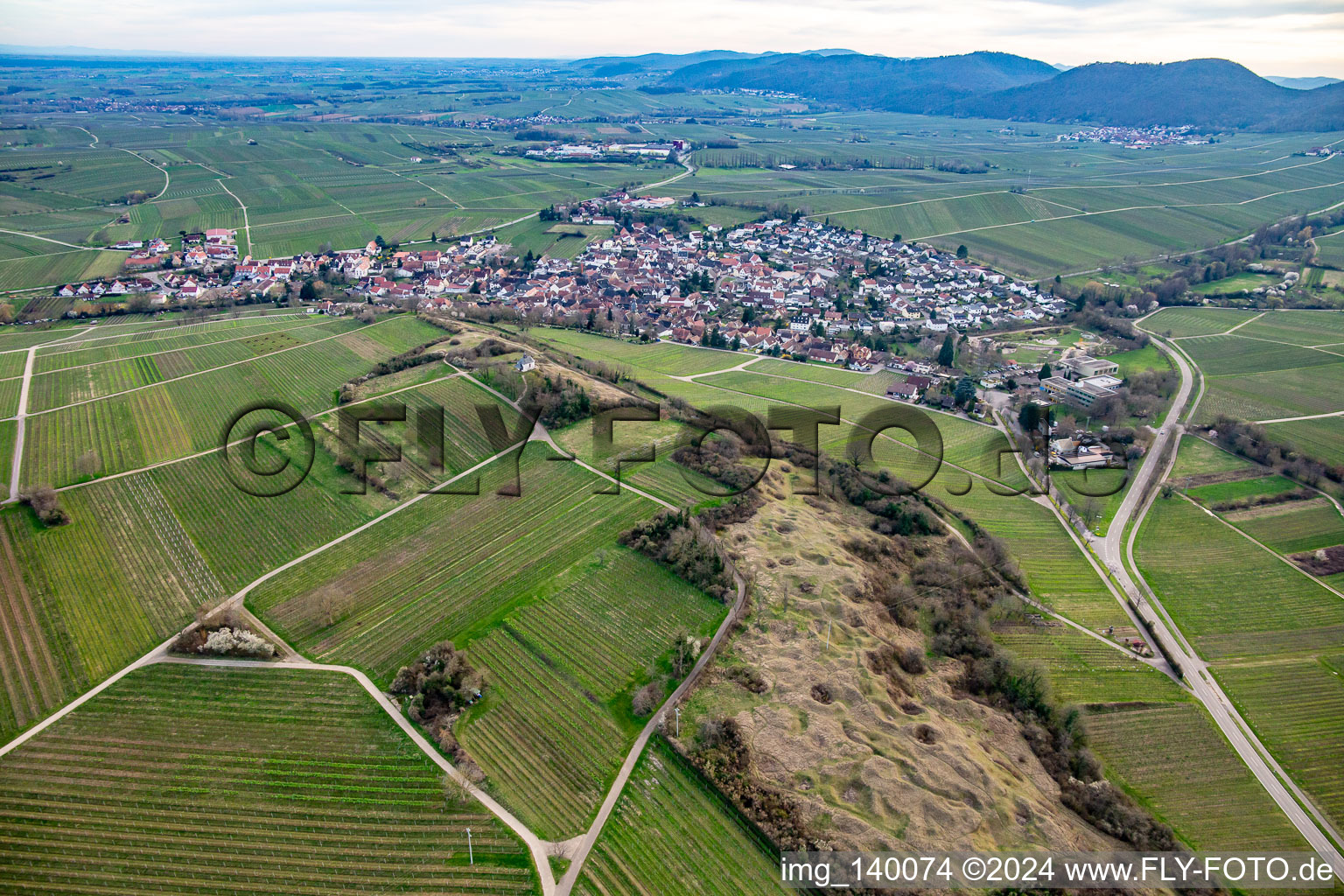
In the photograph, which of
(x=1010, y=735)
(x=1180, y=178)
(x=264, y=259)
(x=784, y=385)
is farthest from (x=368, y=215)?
(x=1180, y=178)

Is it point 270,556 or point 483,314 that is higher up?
point 483,314

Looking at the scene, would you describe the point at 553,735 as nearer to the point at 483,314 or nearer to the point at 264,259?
the point at 483,314

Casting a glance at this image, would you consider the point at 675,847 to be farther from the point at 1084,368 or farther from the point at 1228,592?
the point at 1084,368

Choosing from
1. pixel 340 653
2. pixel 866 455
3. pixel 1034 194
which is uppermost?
pixel 1034 194

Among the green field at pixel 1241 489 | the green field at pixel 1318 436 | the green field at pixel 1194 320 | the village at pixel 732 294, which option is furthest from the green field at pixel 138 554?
the green field at pixel 1194 320

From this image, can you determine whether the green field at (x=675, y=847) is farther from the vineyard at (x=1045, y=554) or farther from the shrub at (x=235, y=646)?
the vineyard at (x=1045, y=554)

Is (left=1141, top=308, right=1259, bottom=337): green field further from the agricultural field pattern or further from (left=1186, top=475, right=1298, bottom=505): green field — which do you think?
(left=1186, top=475, right=1298, bottom=505): green field

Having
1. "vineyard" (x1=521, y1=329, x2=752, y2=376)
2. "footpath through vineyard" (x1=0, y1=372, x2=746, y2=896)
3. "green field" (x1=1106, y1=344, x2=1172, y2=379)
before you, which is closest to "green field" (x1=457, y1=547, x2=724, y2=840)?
"footpath through vineyard" (x1=0, y1=372, x2=746, y2=896)
